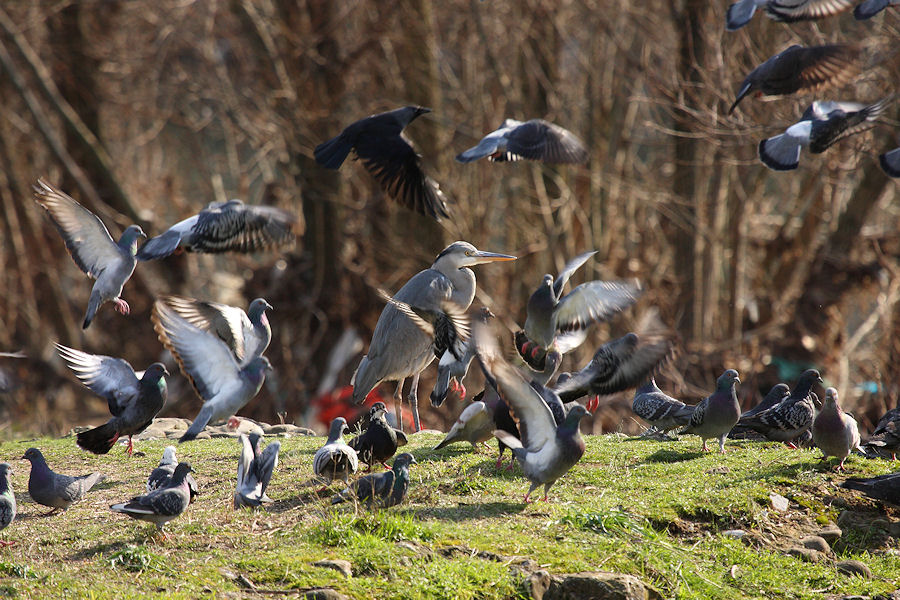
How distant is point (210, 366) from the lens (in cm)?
717

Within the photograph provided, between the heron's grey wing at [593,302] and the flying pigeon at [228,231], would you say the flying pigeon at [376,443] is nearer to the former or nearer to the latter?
the heron's grey wing at [593,302]

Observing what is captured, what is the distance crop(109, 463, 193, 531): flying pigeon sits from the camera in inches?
219

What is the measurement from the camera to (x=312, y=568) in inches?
212

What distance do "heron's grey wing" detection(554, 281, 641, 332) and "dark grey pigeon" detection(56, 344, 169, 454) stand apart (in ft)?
10.5

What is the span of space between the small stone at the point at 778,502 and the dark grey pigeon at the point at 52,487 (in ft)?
14.8

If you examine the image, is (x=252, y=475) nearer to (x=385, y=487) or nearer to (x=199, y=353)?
(x=385, y=487)

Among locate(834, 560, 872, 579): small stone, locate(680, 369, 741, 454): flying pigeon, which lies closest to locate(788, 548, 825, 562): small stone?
locate(834, 560, 872, 579): small stone

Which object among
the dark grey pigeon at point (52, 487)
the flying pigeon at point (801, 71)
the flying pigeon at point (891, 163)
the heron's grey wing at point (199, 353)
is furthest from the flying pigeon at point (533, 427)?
the flying pigeon at point (891, 163)

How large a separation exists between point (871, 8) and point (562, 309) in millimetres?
3420

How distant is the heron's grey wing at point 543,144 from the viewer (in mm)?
8820

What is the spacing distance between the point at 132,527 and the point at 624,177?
11.0m

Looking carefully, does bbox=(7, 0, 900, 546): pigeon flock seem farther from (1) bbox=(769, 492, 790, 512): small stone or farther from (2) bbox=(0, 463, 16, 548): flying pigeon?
(1) bbox=(769, 492, 790, 512): small stone

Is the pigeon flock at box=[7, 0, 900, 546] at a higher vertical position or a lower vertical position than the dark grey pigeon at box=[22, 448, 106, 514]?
higher

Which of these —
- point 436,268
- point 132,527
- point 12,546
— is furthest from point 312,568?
point 436,268
